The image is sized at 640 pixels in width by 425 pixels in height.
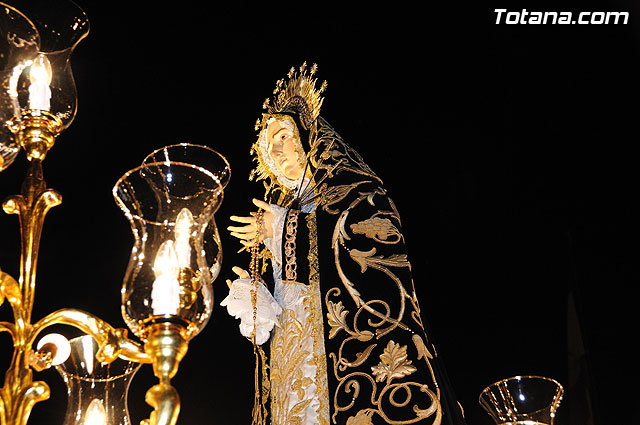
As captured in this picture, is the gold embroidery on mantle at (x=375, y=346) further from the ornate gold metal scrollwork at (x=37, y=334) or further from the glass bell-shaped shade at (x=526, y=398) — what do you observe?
the ornate gold metal scrollwork at (x=37, y=334)

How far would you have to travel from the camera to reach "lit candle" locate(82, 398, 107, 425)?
1173mm

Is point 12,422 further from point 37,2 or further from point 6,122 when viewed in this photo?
point 37,2

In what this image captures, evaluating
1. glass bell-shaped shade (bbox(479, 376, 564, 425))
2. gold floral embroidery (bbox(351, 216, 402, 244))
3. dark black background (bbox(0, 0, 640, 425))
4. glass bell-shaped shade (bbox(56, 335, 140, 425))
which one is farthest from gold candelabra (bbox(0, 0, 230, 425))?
dark black background (bbox(0, 0, 640, 425))

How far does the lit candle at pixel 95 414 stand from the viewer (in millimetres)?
1173

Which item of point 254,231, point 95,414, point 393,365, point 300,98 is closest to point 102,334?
point 95,414

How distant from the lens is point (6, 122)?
1056 millimetres

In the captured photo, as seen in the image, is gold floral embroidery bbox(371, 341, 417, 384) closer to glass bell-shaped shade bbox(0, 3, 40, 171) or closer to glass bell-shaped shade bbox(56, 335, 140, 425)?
A: glass bell-shaped shade bbox(56, 335, 140, 425)

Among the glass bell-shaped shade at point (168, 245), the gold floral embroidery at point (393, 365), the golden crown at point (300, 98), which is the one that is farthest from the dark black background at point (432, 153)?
the glass bell-shaped shade at point (168, 245)

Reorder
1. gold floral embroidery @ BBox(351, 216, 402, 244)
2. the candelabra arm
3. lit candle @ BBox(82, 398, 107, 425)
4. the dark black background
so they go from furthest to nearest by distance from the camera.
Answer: the dark black background, gold floral embroidery @ BBox(351, 216, 402, 244), lit candle @ BBox(82, 398, 107, 425), the candelabra arm

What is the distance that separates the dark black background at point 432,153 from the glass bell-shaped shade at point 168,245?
259 centimetres

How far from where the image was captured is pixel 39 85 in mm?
1139

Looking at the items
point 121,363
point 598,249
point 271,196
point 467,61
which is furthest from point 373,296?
point 467,61

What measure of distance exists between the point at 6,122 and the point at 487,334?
2.95 m

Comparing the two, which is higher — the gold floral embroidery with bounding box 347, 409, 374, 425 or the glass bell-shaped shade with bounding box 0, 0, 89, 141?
the glass bell-shaped shade with bounding box 0, 0, 89, 141
